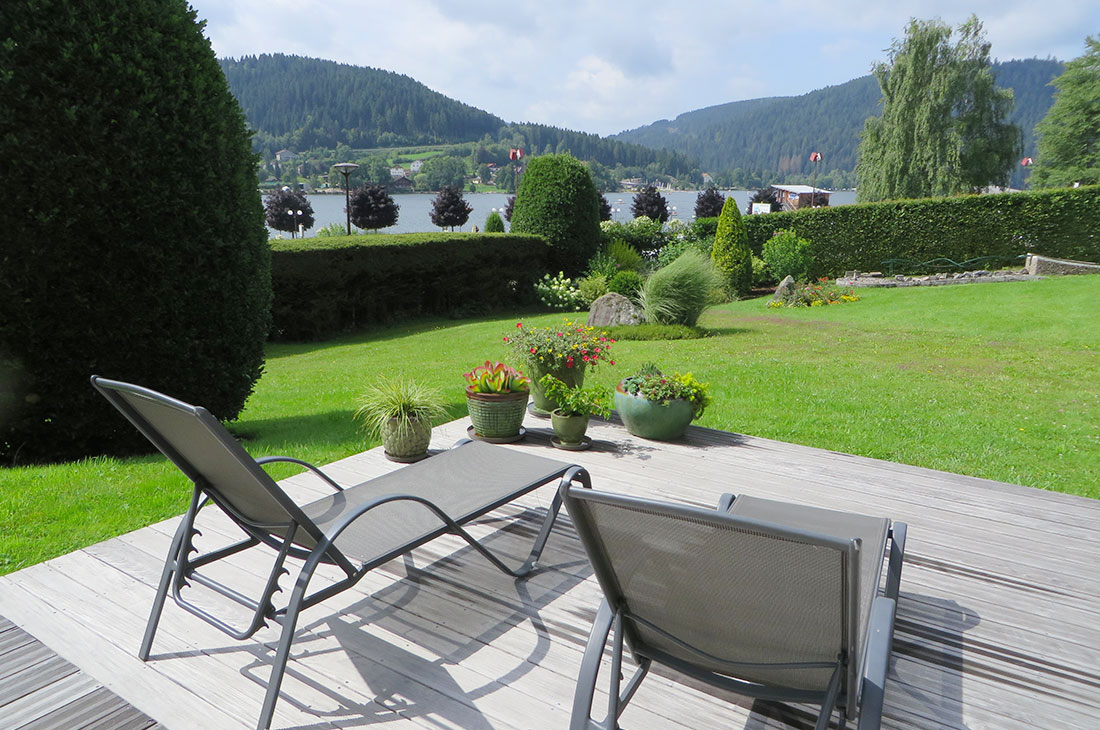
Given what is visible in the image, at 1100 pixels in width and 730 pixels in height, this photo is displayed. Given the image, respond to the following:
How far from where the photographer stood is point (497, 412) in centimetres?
473

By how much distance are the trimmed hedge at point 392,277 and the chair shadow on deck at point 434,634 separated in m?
9.90

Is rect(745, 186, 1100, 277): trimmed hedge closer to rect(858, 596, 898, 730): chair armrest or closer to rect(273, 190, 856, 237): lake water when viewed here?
rect(273, 190, 856, 237): lake water

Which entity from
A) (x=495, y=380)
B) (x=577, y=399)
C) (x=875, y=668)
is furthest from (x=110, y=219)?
(x=875, y=668)

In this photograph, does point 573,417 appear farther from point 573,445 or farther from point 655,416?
point 655,416

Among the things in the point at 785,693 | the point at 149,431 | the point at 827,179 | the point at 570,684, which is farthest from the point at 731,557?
the point at 827,179

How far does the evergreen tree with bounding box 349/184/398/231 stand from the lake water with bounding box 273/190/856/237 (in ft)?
2.02

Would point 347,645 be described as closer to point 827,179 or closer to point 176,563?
point 176,563

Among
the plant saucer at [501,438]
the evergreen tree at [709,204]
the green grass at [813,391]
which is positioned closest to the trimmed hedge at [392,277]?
the green grass at [813,391]

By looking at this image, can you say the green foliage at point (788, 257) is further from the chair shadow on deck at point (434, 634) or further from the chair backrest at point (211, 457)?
the chair backrest at point (211, 457)

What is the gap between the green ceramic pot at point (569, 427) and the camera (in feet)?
15.2

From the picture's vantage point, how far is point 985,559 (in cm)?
308

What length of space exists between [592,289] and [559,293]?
80 centimetres

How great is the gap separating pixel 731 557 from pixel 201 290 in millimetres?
4533

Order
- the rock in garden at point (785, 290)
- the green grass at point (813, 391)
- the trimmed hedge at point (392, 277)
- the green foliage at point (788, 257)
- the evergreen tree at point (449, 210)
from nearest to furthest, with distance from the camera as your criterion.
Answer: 1. the green grass at point (813, 391)
2. the trimmed hedge at point (392, 277)
3. the rock in garden at point (785, 290)
4. the green foliage at point (788, 257)
5. the evergreen tree at point (449, 210)
